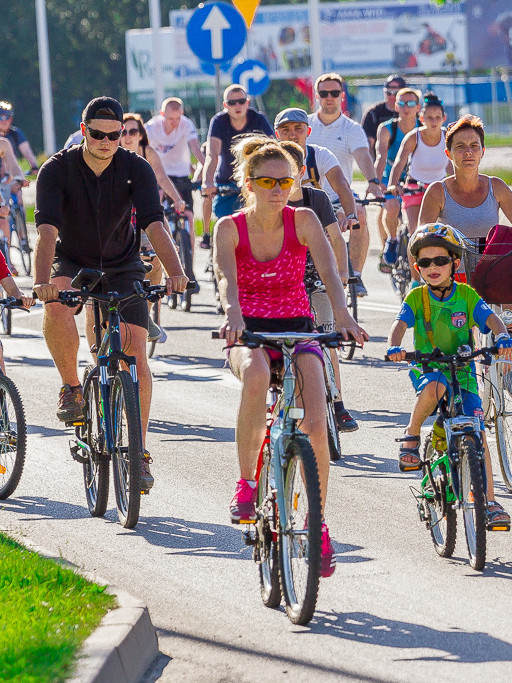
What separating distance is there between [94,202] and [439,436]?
2.28 meters

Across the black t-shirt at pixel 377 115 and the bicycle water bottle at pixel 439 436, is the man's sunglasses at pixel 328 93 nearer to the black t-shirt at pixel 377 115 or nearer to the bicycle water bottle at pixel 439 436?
the black t-shirt at pixel 377 115

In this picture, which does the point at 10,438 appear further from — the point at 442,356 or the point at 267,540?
the point at 442,356

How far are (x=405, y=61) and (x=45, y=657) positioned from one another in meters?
64.4

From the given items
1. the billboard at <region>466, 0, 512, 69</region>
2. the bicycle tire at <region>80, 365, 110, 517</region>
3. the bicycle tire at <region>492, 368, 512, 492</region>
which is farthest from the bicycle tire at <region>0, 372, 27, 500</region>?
the billboard at <region>466, 0, 512, 69</region>

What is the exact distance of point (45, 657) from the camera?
509cm

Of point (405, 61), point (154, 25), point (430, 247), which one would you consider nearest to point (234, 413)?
point (430, 247)

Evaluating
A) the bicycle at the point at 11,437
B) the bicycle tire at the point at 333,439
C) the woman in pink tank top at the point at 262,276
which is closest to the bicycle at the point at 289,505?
the woman in pink tank top at the point at 262,276

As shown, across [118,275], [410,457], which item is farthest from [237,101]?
[410,457]

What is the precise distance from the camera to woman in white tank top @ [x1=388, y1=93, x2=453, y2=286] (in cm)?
1383

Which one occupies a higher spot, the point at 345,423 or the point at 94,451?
the point at 94,451

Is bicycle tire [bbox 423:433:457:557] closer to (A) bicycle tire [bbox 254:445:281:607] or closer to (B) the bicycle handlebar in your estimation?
(B) the bicycle handlebar

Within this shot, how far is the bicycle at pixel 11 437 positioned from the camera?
8.07 m

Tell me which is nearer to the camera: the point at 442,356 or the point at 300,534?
the point at 300,534

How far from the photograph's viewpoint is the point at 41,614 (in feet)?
18.4
